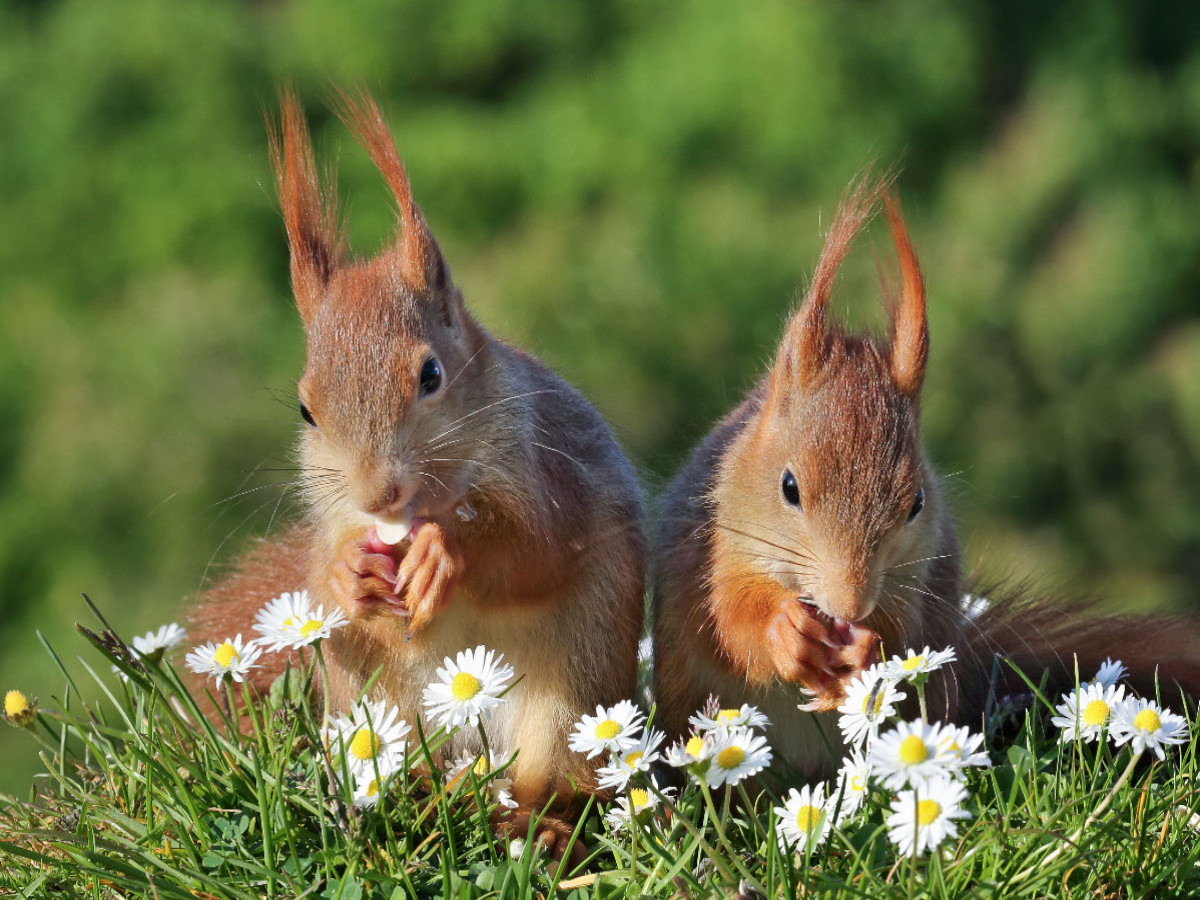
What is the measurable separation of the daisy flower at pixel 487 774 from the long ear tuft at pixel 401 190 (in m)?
0.56

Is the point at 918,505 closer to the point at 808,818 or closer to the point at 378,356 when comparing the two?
the point at 808,818


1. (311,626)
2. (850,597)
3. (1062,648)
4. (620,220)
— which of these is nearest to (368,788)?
(311,626)

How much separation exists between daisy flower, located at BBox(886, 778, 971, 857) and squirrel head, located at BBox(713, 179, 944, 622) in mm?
302

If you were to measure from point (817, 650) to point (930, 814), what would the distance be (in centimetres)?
39

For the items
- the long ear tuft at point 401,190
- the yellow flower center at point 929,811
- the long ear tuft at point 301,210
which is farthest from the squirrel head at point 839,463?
the long ear tuft at point 301,210

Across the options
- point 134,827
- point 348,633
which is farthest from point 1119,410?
point 134,827

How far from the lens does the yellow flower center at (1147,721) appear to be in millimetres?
1228

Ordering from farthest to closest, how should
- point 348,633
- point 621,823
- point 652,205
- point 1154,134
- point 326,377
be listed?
point 1154,134, point 652,205, point 348,633, point 326,377, point 621,823

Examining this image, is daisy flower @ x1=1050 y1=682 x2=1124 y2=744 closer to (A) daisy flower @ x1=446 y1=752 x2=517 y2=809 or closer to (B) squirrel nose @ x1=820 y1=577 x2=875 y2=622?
(B) squirrel nose @ x1=820 y1=577 x2=875 y2=622

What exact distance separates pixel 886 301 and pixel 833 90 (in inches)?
130

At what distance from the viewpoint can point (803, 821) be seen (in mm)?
1238

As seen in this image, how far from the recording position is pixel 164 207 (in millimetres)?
4793

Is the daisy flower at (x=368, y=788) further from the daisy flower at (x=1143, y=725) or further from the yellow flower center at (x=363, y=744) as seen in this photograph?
the daisy flower at (x=1143, y=725)

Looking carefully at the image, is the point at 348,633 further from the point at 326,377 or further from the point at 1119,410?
the point at 1119,410
